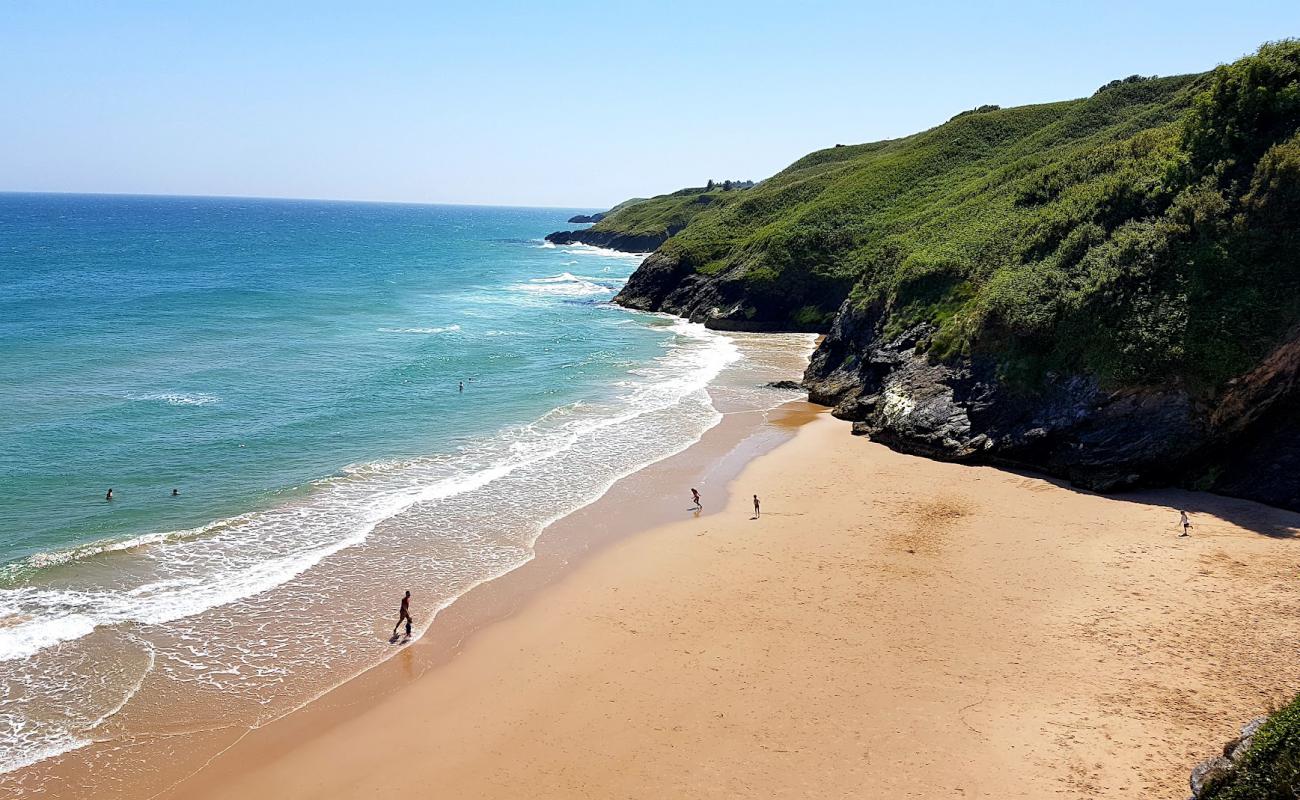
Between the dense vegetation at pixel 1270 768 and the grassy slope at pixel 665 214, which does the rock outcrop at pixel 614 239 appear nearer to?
the grassy slope at pixel 665 214

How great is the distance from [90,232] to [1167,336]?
583ft

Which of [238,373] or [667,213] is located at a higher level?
[667,213]

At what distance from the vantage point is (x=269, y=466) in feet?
104

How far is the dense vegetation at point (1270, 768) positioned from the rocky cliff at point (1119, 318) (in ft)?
63.6

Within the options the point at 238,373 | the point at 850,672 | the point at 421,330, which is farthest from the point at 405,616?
the point at 421,330

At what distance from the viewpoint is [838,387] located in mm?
44531

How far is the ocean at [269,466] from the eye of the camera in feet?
62.6

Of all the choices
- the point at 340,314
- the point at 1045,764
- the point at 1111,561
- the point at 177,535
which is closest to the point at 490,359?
the point at 340,314

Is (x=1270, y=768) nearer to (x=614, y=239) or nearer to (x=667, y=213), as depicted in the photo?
(x=667, y=213)

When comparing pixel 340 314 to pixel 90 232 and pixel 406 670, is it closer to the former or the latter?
pixel 406 670

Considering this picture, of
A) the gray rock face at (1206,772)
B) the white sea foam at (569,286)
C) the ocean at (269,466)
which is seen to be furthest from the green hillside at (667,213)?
the gray rock face at (1206,772)

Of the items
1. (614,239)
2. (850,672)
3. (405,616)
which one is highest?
(614,239)

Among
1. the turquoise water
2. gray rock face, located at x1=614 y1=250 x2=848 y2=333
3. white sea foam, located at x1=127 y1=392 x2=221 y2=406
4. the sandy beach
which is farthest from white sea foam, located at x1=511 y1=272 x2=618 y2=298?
the sandy beach

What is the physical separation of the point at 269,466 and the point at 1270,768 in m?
32.0
